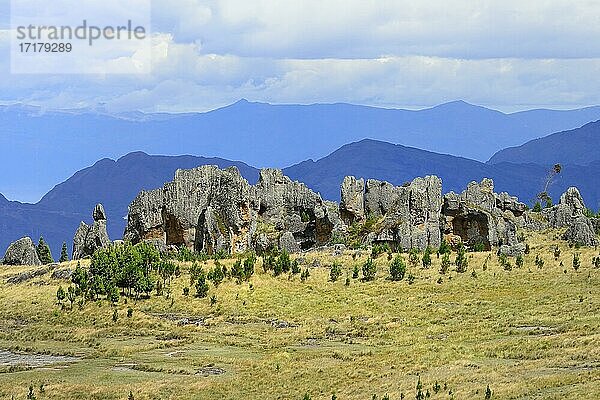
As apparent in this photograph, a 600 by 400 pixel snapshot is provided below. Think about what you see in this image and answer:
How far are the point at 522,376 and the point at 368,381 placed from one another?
650 cm

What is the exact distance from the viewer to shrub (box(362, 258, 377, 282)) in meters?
64.2

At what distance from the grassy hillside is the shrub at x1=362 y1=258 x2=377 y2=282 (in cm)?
65

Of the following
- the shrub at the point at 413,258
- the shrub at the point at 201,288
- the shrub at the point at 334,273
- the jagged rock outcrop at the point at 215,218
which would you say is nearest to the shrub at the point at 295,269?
the shrub at the point at 334,273

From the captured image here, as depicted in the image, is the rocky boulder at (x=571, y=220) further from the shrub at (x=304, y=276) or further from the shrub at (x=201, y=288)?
the shrub at (x=201, y=288)

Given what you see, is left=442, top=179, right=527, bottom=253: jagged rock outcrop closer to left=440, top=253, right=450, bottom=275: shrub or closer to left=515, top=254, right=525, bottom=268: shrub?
left=515, top=254, right=525, bottom=268: shrub

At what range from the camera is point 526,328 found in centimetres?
4747

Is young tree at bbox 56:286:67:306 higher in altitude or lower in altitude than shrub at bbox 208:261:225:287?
lower

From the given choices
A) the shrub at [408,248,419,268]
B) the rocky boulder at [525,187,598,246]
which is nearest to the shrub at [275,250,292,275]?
the shrub at [408,248,419,268]

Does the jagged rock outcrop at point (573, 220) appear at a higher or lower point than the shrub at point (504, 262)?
higher

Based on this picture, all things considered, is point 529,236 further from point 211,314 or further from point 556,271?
point 211,314

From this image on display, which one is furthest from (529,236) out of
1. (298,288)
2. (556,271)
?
(298,288)

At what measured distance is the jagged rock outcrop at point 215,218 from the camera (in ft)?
263

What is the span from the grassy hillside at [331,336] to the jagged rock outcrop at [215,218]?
1008 cm

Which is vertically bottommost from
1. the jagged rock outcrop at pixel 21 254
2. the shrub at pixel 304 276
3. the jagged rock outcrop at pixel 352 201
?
the shrub at pixel 304 276
